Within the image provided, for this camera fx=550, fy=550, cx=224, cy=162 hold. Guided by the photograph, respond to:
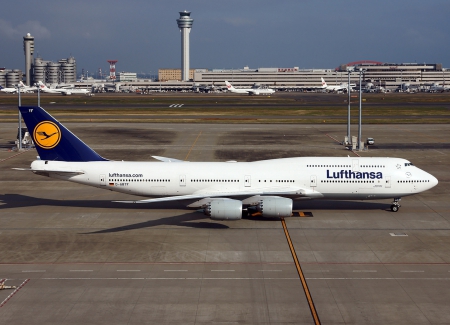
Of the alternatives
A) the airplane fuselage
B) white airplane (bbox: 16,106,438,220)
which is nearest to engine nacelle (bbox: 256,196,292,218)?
white airplane (bbox: 16,106,438,220)

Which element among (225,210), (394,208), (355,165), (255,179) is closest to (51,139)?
(225,210)

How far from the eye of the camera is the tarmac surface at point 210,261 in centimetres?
2497

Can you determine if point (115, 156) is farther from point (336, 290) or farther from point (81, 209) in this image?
point (336, 290)

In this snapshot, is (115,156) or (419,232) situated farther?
(115,156)

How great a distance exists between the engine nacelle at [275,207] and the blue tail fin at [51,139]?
14.3m

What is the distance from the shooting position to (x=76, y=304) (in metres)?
25.6

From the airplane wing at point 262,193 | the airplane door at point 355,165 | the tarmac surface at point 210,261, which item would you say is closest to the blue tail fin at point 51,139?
the tarmac surface at point 210,261

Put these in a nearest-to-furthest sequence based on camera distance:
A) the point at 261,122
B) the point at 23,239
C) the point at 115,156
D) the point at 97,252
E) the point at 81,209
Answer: the point at 97,252 → the point at 23,239 → the point at 81,209 → the point at 115,156 → the point at 261,122

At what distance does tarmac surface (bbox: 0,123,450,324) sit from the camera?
24969mm

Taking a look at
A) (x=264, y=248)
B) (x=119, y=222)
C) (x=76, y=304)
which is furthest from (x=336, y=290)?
(x=119, y=222)

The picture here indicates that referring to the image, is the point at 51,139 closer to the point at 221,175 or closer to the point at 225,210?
the point at 221,175

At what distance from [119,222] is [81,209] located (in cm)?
567

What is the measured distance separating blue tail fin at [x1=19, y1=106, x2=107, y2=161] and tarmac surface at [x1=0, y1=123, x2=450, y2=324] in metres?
4.61

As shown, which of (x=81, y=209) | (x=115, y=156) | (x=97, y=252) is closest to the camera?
(x=97, y=252)
